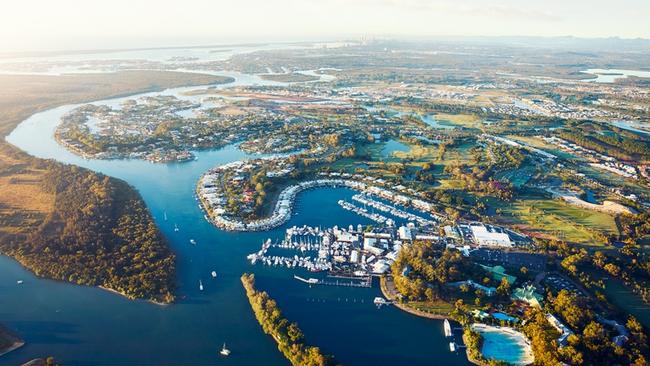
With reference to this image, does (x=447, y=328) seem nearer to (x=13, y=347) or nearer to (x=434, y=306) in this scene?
(x=434, y=306)

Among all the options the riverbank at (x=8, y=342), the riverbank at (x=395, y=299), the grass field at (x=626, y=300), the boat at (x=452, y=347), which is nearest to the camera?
the riverbank at (x=8, y=342)

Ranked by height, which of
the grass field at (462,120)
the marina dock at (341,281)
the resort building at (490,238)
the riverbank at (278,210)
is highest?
the grass field at (462,120)

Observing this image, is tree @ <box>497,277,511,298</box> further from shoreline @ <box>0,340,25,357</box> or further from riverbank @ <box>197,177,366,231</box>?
shoreline @ <box>0,340,25,357</box>

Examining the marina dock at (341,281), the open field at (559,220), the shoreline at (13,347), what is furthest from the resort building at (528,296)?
the shoreline at (13,347)

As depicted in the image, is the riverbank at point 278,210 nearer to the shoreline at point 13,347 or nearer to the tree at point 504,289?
the shoreline at point 13,347

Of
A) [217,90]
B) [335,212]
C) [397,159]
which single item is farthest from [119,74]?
[335,212]

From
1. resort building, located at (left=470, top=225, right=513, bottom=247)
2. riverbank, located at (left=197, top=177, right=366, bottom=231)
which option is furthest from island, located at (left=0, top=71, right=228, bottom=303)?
resort building, located at (left=470, top=225, right=513, bottom=247)
